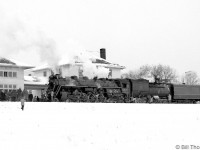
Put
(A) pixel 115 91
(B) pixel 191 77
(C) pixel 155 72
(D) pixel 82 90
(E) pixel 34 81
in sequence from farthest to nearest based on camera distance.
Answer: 1. (B) pixel 191 77
2. (C) pixel 155 72
3. (E) pixel 34 81
4. (A) pixel 115 91
5. (D) pixel 82 90

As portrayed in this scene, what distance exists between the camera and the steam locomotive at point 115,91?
30.8 metres

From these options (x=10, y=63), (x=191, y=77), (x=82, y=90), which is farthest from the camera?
(x=191, y=77)

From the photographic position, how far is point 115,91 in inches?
1351
